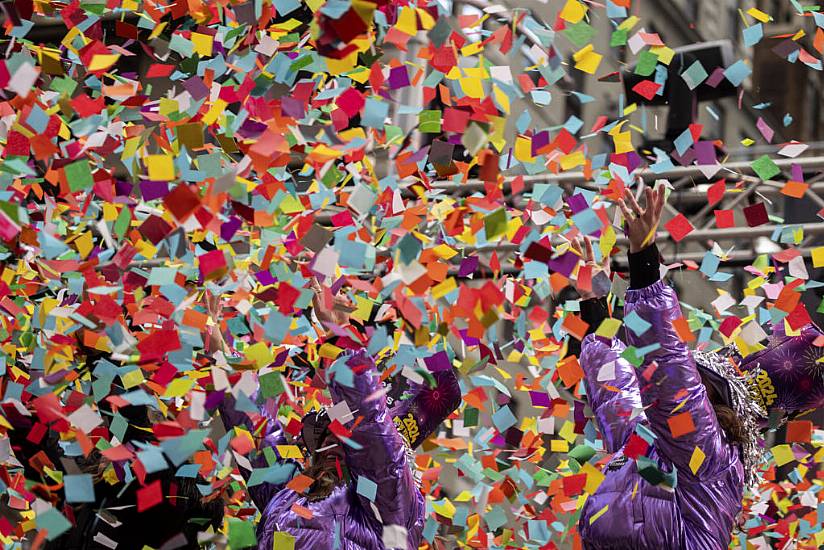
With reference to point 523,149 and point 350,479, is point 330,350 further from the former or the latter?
point 523,149

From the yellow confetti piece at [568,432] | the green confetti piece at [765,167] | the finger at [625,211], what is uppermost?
the finger at [625,211]

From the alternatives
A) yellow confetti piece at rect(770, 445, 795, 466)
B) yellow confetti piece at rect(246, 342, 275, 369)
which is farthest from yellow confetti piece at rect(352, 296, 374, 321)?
yellow confetti piece at rect(770, 445, 795, 466)

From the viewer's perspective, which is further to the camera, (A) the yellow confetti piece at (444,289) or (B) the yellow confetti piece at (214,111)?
(B) the yellow confetti piece at (214,111)

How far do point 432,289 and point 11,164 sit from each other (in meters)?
0.91

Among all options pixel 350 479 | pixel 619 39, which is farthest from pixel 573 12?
pixel 350 479

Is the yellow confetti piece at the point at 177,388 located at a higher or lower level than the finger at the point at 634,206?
lower

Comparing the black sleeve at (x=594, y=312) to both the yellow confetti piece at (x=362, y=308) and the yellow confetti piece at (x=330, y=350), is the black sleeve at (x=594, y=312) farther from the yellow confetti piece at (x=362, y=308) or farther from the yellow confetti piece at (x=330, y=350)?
the yellow confetti piece at (x=330, y=350)

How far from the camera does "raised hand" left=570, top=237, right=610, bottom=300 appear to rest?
2699 mm

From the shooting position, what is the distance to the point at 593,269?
270 cm

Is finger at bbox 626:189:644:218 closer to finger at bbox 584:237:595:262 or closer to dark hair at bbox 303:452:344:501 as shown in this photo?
finger at bbox 584:237:595:262

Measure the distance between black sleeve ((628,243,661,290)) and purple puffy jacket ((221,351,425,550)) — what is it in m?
0.62

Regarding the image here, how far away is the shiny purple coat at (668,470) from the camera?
2217mm

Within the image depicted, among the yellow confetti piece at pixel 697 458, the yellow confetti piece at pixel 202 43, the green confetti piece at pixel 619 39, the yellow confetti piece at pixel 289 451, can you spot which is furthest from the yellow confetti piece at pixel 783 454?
the yellow confetti piece at pixel 202 43

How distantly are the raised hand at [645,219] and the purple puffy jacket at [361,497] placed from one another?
0.66 meters
